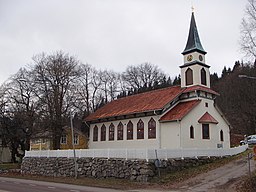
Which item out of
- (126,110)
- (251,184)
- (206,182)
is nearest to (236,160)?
(206,182)

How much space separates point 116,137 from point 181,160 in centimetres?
1450

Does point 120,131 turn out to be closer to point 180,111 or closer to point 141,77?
point 180,111

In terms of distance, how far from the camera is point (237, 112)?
6325cm

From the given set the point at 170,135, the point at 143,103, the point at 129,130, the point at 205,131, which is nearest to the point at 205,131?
the point at 205,131

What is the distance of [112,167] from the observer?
82.8 feet

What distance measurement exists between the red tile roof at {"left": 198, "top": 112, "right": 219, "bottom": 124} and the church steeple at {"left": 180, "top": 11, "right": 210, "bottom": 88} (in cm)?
374

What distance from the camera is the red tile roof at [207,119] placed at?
107 ft

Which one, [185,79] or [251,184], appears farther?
[185,79]

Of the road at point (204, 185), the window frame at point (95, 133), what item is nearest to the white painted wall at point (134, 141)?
the window frame at point (95, 133)

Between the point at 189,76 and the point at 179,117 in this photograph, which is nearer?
the point at 179,117

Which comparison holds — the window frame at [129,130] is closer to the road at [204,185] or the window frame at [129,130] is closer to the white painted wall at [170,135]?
the white painted wall at [170,135]

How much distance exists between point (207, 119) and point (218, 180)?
12.5 m

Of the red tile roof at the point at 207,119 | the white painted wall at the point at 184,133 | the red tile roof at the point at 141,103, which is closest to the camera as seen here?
the white painted wall at the point at 184,133

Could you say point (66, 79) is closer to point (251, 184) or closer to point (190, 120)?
point (190, 120)
